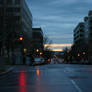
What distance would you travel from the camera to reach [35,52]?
82625mm

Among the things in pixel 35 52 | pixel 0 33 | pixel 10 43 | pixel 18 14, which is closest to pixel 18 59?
pixel 35 52

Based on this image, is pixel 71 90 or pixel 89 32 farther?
pixel 89 32

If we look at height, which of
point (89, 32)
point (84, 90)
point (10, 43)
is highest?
point (89, 32)

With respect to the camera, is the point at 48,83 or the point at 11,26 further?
the point at 11,26

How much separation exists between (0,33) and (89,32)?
286 ft

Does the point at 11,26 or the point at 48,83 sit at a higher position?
the point at 11,26

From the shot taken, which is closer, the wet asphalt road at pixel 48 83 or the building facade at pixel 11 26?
the wet asphalt road at pixel 48 83

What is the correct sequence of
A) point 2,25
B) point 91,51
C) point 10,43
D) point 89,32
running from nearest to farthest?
1. point 2,25
2. point 10,43
3. point 91,51
4. point 89,32

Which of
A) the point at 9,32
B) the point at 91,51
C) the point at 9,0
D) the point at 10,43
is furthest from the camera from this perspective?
the point at 91,51

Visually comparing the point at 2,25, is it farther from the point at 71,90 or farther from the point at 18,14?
the point at 18,14

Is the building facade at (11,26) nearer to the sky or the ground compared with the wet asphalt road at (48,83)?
nearer to the sky

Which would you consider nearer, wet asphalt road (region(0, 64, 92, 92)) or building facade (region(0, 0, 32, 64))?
wet asphalt road (region(0, 64, 92, 92))

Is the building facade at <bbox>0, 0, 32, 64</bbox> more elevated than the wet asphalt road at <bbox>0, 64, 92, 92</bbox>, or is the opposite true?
the building facade at <bbox>0, 0, 32, 64</bbox>

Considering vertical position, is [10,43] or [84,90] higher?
[10,43]
